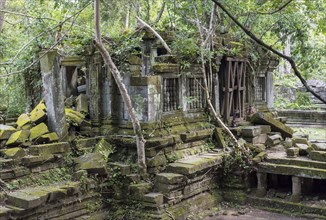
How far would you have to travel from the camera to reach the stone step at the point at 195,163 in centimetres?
830

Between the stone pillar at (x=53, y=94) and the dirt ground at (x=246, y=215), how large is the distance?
12.5 ft

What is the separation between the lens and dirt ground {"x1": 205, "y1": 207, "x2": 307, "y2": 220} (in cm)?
886

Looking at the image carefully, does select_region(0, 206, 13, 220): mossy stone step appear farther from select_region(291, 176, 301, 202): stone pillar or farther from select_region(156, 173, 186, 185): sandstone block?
select_region(291, 176, 301, 202): stone pillar

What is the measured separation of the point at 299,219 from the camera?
8742 mm

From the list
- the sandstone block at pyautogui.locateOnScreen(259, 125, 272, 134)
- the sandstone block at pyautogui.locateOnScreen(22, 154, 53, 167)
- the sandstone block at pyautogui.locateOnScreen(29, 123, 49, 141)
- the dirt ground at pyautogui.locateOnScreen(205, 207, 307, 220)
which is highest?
the sandstone block at pyautogui.locateOnScreen(29, 123, 49, 141)

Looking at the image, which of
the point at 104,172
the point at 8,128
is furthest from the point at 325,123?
the point at 8,128

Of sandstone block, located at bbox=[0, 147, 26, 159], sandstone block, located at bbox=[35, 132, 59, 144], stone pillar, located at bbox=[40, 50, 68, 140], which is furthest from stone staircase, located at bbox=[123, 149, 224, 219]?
sandstone block, located at bbox=[0, 147, 26, 159]

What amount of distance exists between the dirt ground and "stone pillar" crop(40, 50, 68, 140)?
3.81 metres

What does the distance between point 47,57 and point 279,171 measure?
5.71 metres

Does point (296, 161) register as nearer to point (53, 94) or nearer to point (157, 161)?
point (157, 161)

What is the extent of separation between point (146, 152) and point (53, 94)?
225 centimetres

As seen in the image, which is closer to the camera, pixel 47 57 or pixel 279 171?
pixel 47 57

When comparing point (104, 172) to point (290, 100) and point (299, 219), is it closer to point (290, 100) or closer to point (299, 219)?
point (299, 219)

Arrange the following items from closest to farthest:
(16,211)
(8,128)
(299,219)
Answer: (16,211), (8,128), (299,219)
